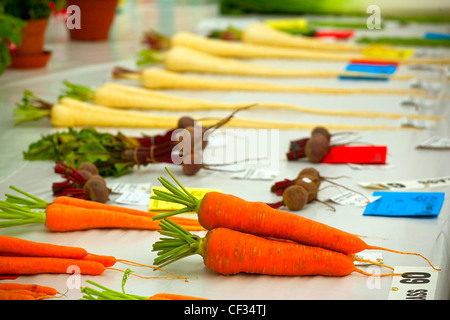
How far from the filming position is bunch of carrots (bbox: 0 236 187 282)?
1837 millimetres

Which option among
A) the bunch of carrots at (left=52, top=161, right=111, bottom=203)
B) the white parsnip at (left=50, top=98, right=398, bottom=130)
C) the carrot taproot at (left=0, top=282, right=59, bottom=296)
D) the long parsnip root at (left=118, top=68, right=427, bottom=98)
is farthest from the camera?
the long parsnip root at (left=118, top=68, right=427, bottom=98)

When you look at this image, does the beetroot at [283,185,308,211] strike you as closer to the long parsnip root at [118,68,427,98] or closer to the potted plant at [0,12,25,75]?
the long parsnip root at [118,68,427,98]

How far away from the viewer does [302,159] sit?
2.91 meters

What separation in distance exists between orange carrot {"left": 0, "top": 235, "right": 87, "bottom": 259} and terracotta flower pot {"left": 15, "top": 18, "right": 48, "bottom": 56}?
2.61 metres

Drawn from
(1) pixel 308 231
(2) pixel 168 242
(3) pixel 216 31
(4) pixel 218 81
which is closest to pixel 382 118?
(4) pixel 218 81

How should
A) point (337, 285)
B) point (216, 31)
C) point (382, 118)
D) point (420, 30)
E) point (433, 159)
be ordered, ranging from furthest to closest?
point (420, 30), point (216, 31), point (382, 118), point (433, 159), point (337, 285)

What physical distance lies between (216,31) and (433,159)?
324 centimetres

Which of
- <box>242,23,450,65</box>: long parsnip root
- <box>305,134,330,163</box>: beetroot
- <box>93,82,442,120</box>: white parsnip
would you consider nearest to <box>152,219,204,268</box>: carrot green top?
<box>305,134,330,163</box>: beetroot

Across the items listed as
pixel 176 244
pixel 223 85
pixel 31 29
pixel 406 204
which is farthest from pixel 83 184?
pixel 31 29

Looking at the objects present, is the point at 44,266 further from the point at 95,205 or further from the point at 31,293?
the point at 95,205

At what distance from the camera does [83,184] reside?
238 centimetres

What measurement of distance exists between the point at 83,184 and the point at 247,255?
832 millimetres

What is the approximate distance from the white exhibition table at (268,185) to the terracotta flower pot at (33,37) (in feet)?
0.49
